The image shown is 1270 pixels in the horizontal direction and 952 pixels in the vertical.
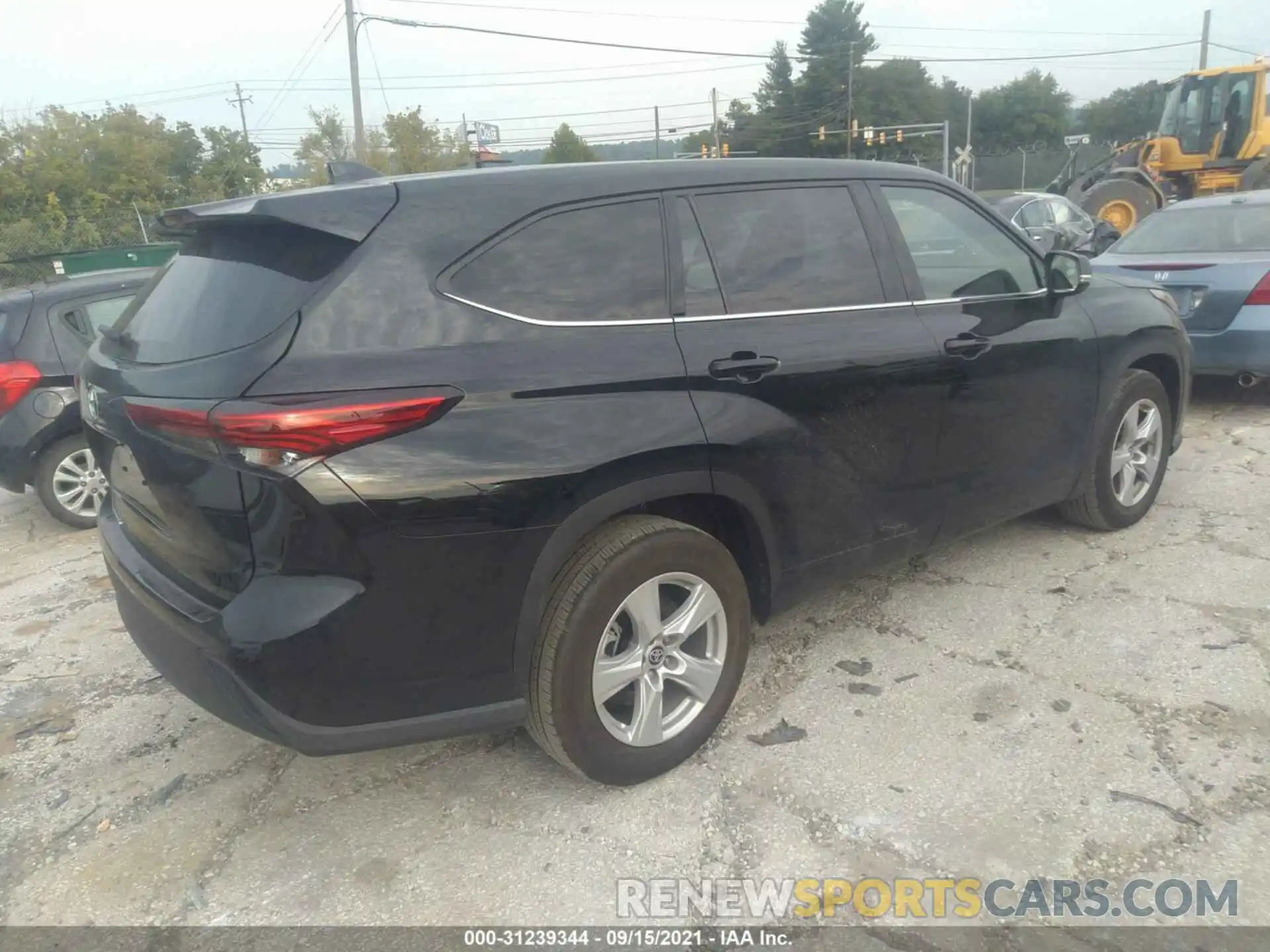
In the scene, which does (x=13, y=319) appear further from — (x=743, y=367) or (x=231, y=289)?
(x=743, y=367)

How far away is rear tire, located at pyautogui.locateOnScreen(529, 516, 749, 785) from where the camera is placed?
2.57 meters

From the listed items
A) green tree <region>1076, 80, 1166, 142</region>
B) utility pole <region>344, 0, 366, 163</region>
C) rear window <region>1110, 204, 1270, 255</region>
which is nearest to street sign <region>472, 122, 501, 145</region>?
utility pole <region>344, 0, 366, 163</region>

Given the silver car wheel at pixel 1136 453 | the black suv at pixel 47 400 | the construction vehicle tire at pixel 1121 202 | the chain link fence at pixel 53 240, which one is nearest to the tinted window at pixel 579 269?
the silver car wheel at pixel 1136 453

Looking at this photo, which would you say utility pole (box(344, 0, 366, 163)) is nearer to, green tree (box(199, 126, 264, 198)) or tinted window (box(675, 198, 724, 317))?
green tree (box(199, 126, 264, 198))

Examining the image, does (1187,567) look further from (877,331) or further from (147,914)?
(147,914)

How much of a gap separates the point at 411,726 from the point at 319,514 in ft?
2.07

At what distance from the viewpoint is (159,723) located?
3.38 m

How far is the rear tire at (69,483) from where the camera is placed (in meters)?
5.75

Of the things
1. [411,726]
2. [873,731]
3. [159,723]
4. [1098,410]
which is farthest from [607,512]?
[1098,410]

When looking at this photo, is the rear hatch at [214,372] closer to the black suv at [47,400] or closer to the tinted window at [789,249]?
the tinted window at [789,249]

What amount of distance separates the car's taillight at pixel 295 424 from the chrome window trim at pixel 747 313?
0.35m

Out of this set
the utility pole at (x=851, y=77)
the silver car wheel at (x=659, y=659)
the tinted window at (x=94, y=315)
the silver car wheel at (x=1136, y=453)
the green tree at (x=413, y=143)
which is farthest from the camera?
the utility pole at (x=851, y=77)

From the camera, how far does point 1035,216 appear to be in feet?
42.3

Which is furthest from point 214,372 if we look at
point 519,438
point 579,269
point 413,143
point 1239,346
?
point 413,143
